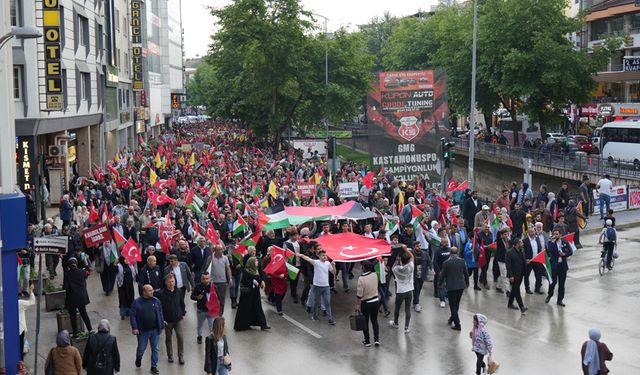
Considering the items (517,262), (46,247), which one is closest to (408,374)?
(517,262)

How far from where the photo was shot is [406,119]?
25500 mm

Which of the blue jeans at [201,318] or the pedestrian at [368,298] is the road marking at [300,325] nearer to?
the pedestrian at [368,298]

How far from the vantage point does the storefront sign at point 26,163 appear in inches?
1042

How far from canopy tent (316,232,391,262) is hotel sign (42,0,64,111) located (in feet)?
45.0

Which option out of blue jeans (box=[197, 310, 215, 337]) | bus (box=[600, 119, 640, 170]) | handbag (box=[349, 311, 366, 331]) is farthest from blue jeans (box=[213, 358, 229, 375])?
bus (box=[600, 119, 640, 170])

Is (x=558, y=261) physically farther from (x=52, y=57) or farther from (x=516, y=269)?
(x=52, y=57)

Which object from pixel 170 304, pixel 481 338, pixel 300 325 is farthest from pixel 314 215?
pixel 481 338

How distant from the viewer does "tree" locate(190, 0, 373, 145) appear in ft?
164

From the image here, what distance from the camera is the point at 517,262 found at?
16078 millimetres

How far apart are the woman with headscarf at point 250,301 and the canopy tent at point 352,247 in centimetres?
209

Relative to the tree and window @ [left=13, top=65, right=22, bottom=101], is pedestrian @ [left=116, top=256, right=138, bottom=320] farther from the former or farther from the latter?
the tree

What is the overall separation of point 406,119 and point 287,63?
25777 millimetres

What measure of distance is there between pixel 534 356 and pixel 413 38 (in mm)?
60278

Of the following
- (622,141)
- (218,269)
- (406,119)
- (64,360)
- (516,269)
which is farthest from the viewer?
(622,141)
